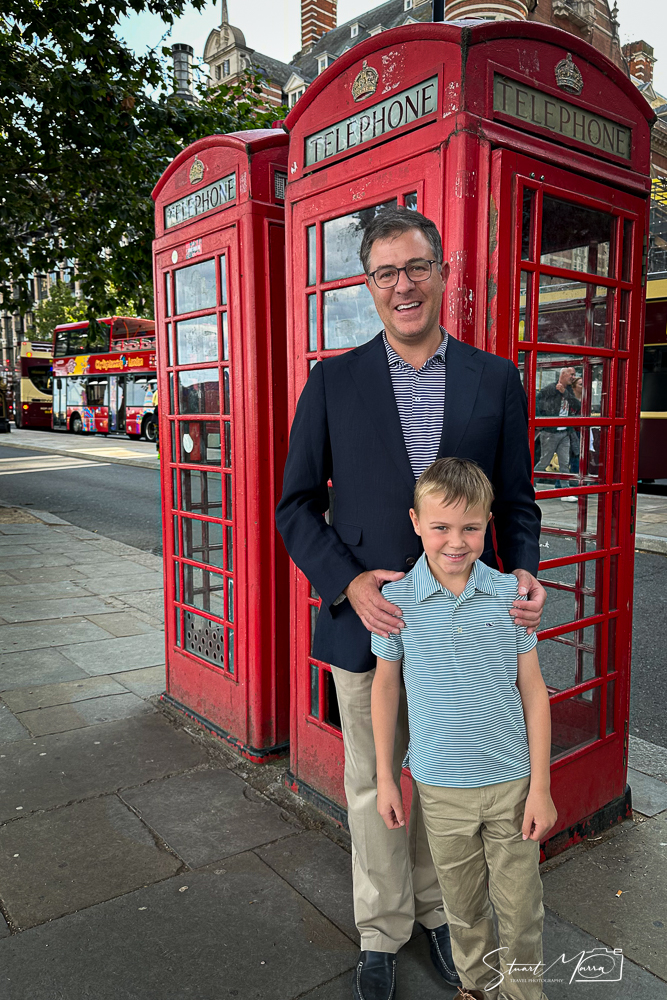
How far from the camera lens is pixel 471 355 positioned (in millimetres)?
2086

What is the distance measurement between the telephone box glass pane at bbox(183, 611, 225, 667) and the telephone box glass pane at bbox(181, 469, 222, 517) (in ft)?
1.84

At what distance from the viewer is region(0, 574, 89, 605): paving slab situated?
6723 millimetres

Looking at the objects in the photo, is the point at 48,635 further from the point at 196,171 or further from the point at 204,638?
the point at 196,171

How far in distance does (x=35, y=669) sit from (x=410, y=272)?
3956 mm

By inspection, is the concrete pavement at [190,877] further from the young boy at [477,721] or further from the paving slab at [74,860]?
the young boy at [477,721]

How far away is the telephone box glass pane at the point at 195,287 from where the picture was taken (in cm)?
358

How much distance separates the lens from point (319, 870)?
2.71 m

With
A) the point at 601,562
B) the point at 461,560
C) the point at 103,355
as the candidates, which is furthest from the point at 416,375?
the point at 103,355

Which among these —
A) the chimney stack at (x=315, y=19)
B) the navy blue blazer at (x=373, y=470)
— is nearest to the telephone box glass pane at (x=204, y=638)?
the navy blue blazer at (x=373, y=470)

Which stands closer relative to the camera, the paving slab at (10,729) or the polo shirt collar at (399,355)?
the polo shirt collar at (399,355)

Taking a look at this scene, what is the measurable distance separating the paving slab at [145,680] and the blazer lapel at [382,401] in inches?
116

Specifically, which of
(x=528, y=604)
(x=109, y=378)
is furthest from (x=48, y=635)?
(x=109, y=378)

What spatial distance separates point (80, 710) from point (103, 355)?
81.8ft

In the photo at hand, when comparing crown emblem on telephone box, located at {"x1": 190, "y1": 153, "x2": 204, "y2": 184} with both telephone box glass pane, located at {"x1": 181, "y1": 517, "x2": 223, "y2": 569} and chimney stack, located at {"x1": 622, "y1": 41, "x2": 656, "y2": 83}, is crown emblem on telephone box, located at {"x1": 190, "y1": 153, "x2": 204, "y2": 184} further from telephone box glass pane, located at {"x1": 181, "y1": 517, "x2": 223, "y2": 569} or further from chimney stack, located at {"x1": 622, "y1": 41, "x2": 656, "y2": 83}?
chimney stack, located at {"x1": 622, "y1": 41, "x2": 656, "y2": 83}
